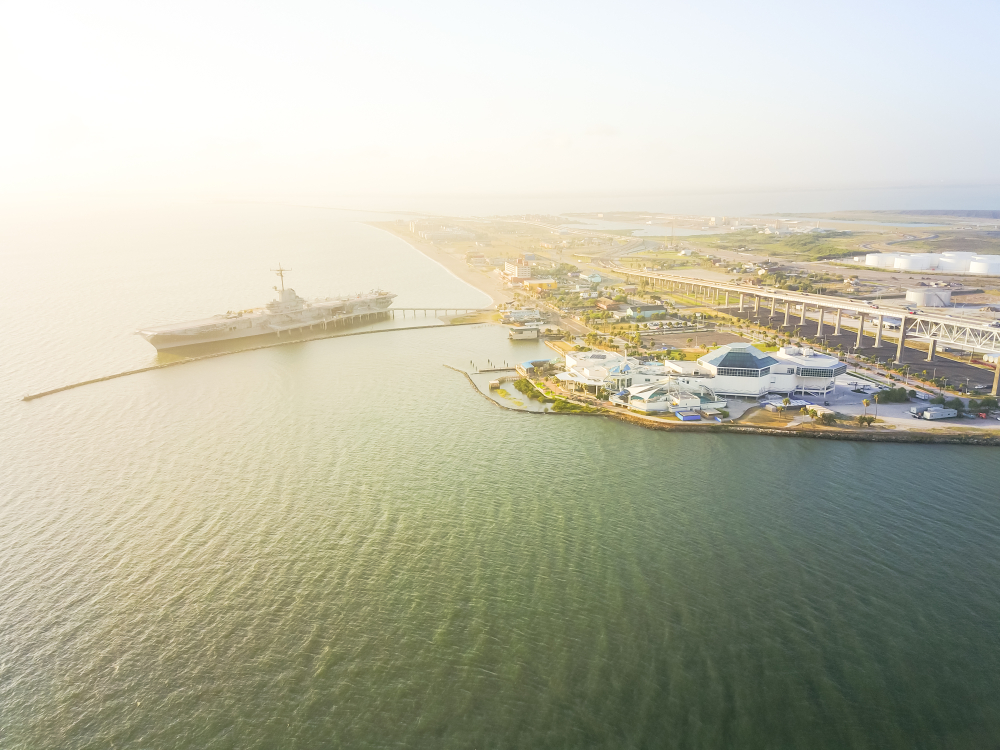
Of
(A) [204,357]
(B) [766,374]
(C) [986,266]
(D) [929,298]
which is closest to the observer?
(B) [766,374]

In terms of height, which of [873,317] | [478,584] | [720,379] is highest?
[873,317]

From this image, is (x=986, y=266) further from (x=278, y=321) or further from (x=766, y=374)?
(x=278, y=321)

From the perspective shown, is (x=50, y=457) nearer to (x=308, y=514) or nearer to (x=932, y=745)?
(x=308, y=514)

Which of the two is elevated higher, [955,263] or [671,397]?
[955,263]

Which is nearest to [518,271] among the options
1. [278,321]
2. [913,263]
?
[278,321]

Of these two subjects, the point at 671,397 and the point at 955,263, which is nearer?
the point at 671,397

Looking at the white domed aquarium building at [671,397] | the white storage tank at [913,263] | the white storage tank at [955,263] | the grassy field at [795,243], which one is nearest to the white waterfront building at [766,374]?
the white domed aquarium building at [671,397]

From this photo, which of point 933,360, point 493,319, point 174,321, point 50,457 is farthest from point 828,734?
point 174,321

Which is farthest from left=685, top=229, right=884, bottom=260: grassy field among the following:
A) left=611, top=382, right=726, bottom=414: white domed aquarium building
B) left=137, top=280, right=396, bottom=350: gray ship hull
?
left=611, top=382, right=726, bottom=414: white domed aquarium building
